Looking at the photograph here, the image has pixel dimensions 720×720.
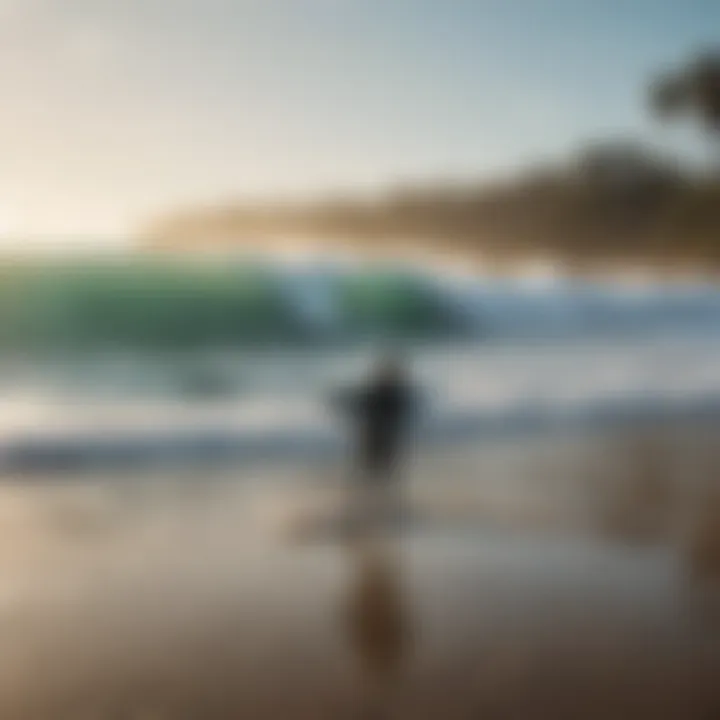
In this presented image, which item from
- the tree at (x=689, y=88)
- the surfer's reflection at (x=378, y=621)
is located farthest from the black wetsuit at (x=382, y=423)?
the tree at (x=689, y=88)

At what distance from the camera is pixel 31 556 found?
135 cm

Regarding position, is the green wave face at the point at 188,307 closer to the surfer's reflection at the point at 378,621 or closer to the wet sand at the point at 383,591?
the wet sand at the point at 383,591

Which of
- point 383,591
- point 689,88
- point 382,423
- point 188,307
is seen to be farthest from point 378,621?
point 689,88

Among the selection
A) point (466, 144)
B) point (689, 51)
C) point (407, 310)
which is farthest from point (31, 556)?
point (689, 51)

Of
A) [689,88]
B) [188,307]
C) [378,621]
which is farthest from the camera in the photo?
[689,88]

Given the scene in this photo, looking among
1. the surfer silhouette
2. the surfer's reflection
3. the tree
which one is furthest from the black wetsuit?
the tree

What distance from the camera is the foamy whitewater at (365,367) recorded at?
4.73 feet

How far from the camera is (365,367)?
150 centimetres

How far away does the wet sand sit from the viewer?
1168 millimetres

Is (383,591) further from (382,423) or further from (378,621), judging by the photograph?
(382,423)

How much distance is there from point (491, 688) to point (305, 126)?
0.88m

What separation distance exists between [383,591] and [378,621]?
0.07 metres

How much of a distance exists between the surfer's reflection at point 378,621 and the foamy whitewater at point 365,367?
0.64ft

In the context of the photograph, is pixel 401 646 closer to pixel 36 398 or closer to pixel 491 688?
pixel 491 688
